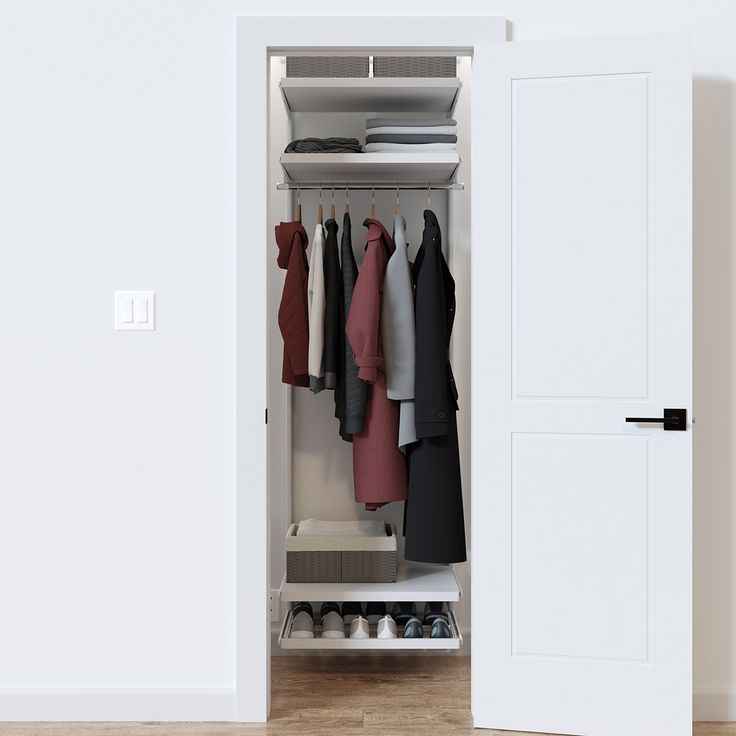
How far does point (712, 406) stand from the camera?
2268 mm

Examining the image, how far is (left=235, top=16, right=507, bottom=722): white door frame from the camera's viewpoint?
7.16 feet

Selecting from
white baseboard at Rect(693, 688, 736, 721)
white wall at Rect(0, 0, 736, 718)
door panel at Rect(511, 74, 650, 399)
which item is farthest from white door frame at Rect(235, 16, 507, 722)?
white baseboard at Rect(693, 688, 736, 721)

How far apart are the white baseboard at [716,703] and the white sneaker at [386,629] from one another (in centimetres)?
97

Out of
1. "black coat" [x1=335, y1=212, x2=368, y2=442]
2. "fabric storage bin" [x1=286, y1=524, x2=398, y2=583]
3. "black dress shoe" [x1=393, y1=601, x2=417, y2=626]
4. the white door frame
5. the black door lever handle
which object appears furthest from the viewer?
"black dress shoe" [x1=393, y1=601, x2=417, y2=626]

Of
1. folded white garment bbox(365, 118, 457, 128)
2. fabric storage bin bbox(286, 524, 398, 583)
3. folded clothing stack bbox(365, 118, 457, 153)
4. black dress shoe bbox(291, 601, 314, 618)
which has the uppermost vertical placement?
folded white garment bbox(365, 118, 457, 128)

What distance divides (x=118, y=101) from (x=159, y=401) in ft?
2.95

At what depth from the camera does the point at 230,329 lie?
2273 mm

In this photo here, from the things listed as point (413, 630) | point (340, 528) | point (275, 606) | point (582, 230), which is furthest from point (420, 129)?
point (275, 606)

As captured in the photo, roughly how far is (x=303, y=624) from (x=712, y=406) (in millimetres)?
1540

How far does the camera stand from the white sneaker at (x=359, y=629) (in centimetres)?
264

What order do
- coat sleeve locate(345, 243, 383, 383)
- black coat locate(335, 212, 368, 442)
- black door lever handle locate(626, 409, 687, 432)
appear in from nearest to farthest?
black door lever handle locate(626, 409, 687, 432)
coat sleeve locate(345, 243, 383, 383)
black coat locate(335, 212, 368, 442)

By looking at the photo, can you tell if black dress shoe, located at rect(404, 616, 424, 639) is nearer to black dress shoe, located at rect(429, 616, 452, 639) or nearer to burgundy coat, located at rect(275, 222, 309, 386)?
black dress shoe, located at rect(429, 616, 452, 639)

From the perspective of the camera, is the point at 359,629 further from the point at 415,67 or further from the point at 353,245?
the point at 415,67

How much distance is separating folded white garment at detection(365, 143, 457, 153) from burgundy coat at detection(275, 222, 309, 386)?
392mm
